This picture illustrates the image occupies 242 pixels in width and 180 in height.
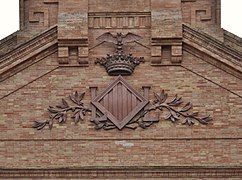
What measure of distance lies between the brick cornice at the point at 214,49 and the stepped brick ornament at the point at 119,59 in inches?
51.1

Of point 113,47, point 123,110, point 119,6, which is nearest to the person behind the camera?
point 123,110

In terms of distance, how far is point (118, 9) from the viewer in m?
39.4

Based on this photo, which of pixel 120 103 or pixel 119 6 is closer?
pixel 120 103

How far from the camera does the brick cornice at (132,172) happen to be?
37.6 metres

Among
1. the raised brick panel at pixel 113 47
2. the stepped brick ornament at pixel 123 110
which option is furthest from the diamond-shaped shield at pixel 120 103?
the raised brick panel at pixel 113 47

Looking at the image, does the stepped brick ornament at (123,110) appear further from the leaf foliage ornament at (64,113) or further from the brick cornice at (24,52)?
the brick cornice at (24,52)

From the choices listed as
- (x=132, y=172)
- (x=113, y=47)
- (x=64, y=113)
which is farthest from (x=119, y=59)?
(x=132, y=172)

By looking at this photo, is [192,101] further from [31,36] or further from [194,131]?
[31,36]

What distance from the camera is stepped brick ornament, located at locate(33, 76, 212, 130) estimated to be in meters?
38.0

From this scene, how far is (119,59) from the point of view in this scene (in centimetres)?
3838

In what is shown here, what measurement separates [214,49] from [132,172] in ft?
12.6

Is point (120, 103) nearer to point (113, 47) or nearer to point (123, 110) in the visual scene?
point (123, 110)

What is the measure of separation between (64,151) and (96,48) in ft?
9.45

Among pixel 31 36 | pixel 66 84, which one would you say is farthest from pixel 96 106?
pixel 31 36
